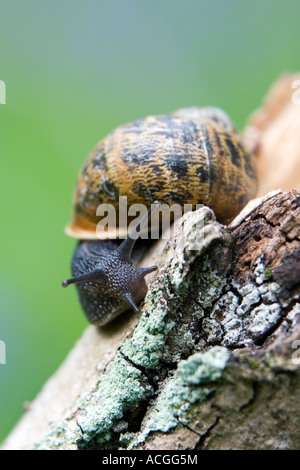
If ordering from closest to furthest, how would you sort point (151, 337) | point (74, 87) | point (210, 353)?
1. point (210, 353)
2. point (151, 337)
3. point (74, 87)

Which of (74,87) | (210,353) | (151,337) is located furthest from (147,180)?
(74,87)

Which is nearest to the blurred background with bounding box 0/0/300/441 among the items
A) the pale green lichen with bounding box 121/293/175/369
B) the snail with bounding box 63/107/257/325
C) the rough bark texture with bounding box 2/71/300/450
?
the snail with bounding box 63/107/257/325

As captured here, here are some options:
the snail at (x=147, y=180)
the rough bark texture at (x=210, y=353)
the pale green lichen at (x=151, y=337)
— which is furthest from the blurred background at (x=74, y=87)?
the pale green lichen at (x=151, y=337)

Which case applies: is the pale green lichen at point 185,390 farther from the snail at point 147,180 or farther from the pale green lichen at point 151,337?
the snail at point 147,180

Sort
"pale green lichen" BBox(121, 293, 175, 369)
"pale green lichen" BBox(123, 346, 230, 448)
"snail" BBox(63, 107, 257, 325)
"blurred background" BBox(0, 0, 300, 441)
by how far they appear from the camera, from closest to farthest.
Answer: "pale green lichen" BBox(123, 346, 230, 448), "pale green lichen" BBox(121, 293, 175, 369), "snail" BBox(63, 107, 257, 325), "blurred background" BBox(0, 0, 300, 441)

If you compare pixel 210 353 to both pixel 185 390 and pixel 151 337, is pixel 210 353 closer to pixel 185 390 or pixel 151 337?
pixel 185 390

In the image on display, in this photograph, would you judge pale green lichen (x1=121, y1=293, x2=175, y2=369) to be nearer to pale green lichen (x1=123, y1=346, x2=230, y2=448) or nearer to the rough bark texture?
the rough bark texture

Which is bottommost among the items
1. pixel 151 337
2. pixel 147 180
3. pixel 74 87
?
pixel 151 337
